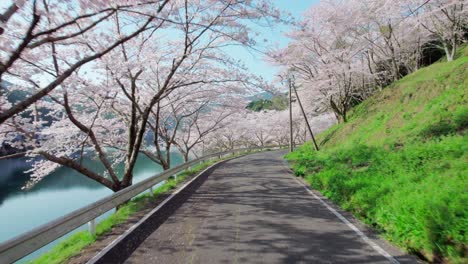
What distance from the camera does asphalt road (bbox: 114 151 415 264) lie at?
430 centimetres

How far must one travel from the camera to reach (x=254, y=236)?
5.20 m

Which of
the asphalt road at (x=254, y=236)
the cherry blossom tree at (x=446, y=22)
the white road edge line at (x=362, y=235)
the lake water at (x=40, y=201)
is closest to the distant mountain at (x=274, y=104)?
the cherry blossom tree at (x=446, y=22)

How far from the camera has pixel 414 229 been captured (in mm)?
4652

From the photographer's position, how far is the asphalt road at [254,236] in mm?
4301

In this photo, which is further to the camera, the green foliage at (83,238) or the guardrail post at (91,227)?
the guardrail post at (91,227)

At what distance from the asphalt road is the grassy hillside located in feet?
1.83

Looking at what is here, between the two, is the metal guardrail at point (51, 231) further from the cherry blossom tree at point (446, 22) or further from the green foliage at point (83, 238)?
the cherry blossom tree at point (446, 22)

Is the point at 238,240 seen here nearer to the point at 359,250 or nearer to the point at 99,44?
the point at 359,250

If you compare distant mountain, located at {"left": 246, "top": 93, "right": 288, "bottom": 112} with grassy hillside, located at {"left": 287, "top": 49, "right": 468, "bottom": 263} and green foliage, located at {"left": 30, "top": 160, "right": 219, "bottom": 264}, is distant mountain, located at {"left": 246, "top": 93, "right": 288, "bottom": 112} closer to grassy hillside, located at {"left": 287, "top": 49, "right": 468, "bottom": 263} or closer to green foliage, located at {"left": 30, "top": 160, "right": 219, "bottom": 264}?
grassy hillside, located at {"left": 287, "top": 49, "right": 468, "bottom": 263}

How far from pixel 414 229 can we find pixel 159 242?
4.19 meters

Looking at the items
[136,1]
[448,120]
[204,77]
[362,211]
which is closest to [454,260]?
[362,211]

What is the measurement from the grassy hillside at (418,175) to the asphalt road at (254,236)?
21.9 inches

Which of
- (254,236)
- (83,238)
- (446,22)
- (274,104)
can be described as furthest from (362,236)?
(274,104)

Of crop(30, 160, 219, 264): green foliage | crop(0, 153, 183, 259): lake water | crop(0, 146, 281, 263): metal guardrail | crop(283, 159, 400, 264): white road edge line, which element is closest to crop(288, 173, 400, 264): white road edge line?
crop(283, 159, 400, 264): white road edge line
